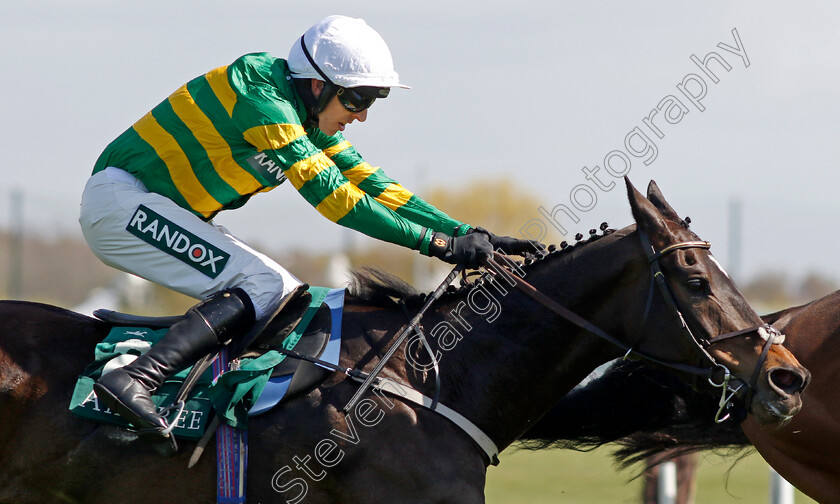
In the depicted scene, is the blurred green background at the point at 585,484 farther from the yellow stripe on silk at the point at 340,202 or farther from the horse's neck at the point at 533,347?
the yellow stripe on silk at the point at 340,202

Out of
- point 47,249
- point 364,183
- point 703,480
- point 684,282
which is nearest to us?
point 684,282

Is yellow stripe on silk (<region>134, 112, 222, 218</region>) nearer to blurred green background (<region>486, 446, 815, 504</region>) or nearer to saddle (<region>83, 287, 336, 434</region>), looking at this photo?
saddle (<region>83, 287, 336, 434</region>)

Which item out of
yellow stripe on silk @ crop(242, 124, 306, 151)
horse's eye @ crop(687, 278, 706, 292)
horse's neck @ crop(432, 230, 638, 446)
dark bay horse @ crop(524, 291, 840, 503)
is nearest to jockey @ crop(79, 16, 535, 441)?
yellow stripe on silk @ crop(242, 124, 306, 151)

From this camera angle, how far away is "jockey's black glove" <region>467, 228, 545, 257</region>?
15.3 feet

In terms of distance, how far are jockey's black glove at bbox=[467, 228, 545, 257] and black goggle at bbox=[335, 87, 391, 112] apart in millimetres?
819

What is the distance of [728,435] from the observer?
5391mm

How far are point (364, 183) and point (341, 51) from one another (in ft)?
3.28

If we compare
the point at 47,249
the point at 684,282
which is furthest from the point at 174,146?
the point at 47,249

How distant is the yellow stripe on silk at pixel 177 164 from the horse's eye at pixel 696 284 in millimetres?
2251

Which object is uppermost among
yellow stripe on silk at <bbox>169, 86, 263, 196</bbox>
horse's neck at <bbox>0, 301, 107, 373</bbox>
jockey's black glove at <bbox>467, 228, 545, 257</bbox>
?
jockey's black glove at <bbox>467, 228, 545, 257</bbox>

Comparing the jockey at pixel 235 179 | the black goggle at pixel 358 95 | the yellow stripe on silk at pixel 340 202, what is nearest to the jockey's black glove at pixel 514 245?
the jockey at pixel 235 179

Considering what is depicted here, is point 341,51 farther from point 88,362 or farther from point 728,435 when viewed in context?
point 728,435

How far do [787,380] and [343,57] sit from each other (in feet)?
8.20

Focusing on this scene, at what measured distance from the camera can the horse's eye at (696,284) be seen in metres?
4.02
